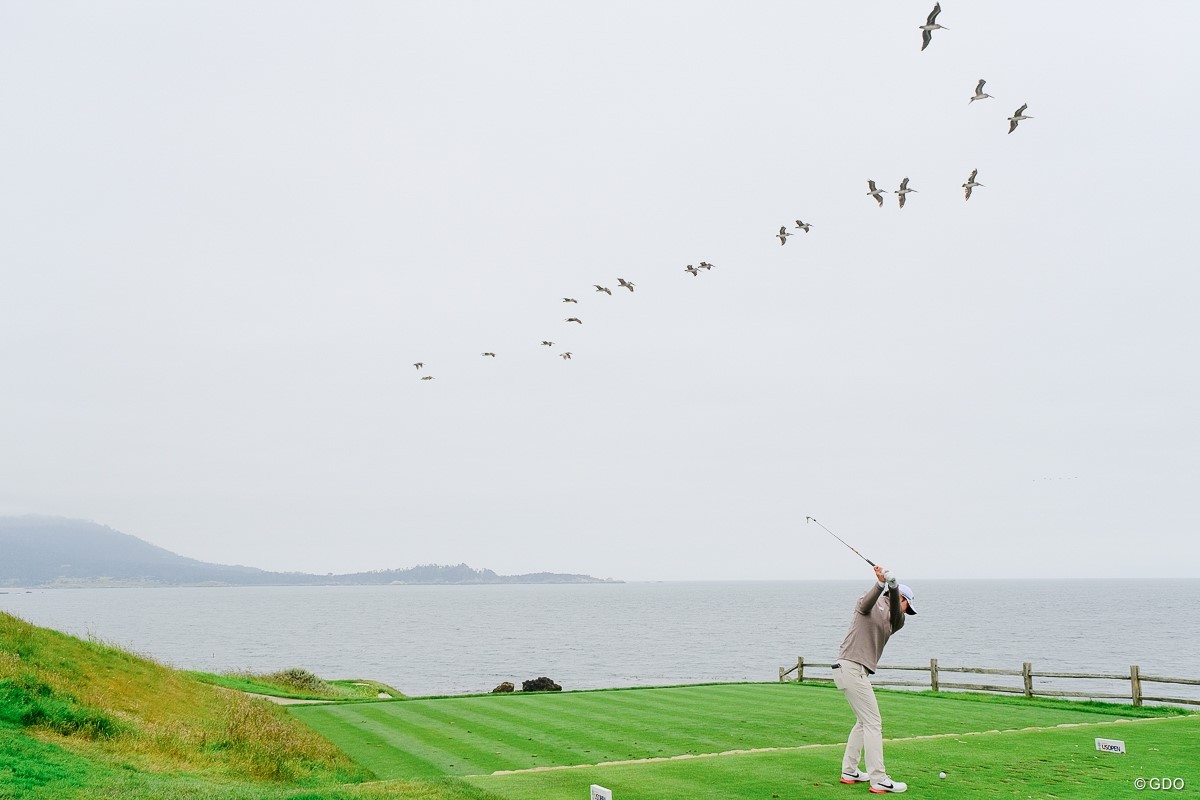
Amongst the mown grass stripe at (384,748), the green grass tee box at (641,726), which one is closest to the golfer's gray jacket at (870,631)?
the green grass tee box at (641,726)

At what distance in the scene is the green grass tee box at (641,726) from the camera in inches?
621

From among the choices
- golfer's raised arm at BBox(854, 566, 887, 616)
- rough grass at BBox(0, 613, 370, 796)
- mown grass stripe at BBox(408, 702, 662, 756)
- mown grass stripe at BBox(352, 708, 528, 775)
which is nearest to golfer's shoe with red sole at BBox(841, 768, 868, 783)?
golfer's raised arm at BBox(854, 566, 887, 616)

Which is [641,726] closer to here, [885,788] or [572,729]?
[572,729]

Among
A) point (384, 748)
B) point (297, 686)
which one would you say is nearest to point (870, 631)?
point (384, 748)

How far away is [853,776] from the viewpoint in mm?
12562

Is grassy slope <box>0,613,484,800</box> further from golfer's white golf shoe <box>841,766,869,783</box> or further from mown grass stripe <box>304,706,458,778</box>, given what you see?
golfer's white golf shoe <box>841,766,869,783</box>

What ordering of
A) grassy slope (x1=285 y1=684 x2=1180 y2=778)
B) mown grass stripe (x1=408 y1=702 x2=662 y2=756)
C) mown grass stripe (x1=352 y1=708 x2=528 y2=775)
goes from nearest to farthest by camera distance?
mown grass stripe (x1=352 y1=708 x2=528 y2=775) → grassy slope (x1=285 y1=684 x2=1180 y2=778) → mown grass stripe (x1=408 y1=702 x2=662 y2=756)

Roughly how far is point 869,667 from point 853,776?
5.73ft

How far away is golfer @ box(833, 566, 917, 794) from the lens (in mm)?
11992

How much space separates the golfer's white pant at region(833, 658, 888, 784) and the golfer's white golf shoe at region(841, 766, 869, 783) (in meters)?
0.04

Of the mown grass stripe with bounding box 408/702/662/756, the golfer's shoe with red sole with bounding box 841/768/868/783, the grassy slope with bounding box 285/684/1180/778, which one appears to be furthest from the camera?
the mown grass stripe with bounding box 408/702/662/756

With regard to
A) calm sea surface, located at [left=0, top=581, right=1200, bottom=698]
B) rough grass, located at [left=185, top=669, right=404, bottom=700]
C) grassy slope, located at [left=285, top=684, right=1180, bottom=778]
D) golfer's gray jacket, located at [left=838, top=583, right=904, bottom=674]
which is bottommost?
calm sea surface, located at [left=0, top=581, right=1200, bottom=698]

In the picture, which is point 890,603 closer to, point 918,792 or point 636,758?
point 918,792

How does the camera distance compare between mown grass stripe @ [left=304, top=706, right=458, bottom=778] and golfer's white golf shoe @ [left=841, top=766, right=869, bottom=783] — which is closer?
golfer's white golf shoe @ [left=841, top=766, right=869, bottom=783]
